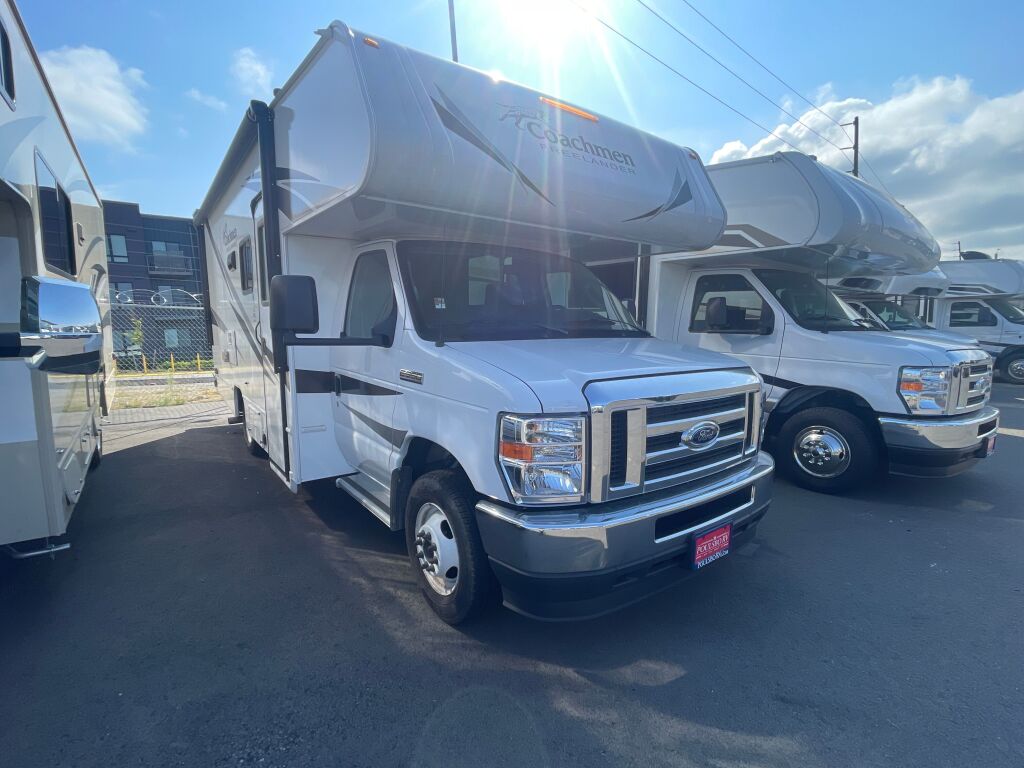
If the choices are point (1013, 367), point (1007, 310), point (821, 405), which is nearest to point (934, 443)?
point (821, 405)

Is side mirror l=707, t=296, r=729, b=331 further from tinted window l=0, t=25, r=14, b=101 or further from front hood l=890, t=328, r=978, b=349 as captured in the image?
tinted window l=0, t=25, r=14, b=101

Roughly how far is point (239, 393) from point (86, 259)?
6.63 ft

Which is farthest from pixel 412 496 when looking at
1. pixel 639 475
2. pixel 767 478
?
pixel 767 478

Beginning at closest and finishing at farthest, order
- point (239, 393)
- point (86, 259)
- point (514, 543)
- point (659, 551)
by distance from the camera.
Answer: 1. point (514, 543)
2. point (659, 551)
3. point (86, 259)
4. point (239, 393)

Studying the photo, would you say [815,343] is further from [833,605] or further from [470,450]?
[470,450]

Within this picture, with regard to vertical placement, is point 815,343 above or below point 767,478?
above

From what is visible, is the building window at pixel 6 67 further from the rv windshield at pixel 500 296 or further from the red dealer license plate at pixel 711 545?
the red dealer license plate at pixel 711 545

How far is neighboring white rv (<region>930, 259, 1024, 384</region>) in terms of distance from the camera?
1483 centimetres

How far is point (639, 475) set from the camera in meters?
2.75

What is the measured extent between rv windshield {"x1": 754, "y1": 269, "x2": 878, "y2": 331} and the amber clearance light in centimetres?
289

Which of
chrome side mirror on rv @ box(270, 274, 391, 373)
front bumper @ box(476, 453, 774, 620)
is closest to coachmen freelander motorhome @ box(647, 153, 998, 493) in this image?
front bumper @ box(476, 453, 774, 620)

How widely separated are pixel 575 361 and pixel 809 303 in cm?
402

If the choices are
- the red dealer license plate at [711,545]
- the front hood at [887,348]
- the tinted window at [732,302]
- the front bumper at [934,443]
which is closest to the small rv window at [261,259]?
the red dealer license plate at [711,545]

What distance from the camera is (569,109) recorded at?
3.92 metres
